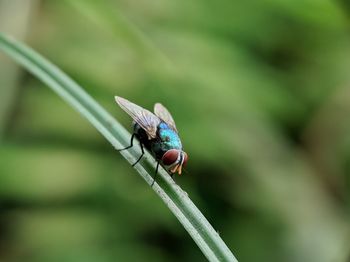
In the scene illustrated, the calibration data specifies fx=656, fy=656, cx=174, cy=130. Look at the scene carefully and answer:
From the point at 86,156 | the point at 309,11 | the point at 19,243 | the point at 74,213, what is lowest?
the point at 19,243

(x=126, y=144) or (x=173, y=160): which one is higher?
(x=126, y=144)

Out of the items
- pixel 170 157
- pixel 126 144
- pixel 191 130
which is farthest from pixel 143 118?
pixel 191 130

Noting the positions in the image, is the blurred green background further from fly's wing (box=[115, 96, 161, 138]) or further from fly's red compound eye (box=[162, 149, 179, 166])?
fly's red compound eye (box=[162, 149, 179, 166])

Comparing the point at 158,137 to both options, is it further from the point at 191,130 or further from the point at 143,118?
the point at 191,130

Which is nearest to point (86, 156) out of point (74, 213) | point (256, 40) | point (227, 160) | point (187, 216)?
point (74, 213)

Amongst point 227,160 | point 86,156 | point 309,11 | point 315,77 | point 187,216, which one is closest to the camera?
point 187,216

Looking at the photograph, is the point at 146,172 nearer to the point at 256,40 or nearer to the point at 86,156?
the point at 86,156

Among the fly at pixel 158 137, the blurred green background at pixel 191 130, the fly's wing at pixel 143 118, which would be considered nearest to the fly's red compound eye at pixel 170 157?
the fly at pixel 158 137

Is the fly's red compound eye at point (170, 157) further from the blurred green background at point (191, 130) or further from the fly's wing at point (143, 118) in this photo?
the blurred green background at point (191, 130)
